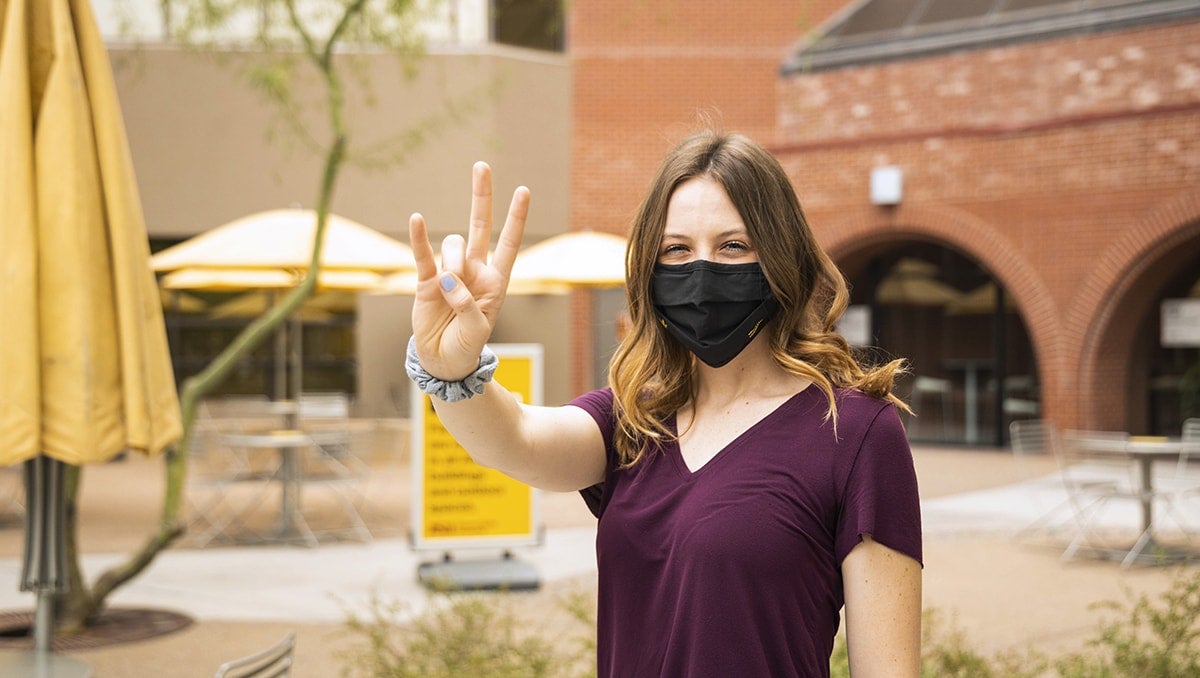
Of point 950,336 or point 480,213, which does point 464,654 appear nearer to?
point 480,213

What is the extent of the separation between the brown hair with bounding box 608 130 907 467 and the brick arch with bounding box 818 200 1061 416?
15762mm

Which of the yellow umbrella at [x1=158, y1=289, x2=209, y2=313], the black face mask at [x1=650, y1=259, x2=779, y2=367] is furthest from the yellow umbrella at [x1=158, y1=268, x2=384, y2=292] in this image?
the black face mask at [x1=650, y1=259, x2=779, y2=367]

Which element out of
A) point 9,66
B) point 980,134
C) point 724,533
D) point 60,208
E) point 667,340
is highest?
point 980,134

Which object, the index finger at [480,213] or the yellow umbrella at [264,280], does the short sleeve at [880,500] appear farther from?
the yellow umbrella at [264,280]

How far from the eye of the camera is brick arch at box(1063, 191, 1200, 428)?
52.6 ft

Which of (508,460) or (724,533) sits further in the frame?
(508,460)

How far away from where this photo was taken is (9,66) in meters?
4.70

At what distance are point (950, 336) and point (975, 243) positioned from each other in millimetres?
1770

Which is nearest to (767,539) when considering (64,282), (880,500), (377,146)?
(880,500)

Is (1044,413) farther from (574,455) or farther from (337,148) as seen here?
(574,455)

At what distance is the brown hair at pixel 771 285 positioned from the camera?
2.12 meters

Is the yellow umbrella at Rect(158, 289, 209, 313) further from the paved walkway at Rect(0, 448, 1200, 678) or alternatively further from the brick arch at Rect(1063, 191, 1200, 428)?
the brick arch at Rect(1063, 191, 1200, 428)

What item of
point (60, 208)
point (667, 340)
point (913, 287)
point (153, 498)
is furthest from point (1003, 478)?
point (667, 340)

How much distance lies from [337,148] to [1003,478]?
978 cm
